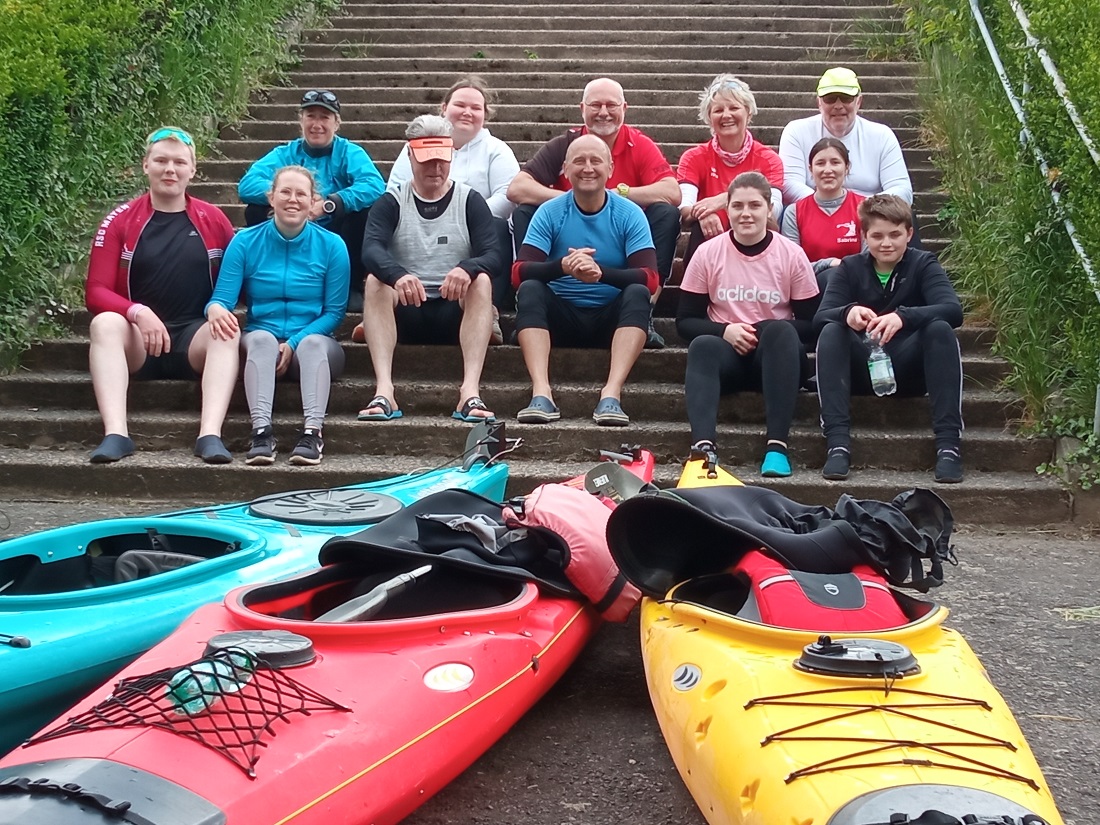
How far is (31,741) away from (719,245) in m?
4.17

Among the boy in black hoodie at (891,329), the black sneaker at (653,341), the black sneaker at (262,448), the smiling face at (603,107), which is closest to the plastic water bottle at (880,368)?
the boy in black hoodie at (891,329)

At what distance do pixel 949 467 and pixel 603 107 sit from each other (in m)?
2.70

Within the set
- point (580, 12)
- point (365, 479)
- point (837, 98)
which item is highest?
point (580, 12)

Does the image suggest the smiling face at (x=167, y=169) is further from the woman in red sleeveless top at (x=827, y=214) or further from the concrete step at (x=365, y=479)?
the woman in red sleeveless top at (x=827, y=214)

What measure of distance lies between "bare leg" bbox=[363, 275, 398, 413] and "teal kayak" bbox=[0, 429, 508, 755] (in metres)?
1.45

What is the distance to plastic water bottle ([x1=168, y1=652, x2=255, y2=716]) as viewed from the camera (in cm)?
236

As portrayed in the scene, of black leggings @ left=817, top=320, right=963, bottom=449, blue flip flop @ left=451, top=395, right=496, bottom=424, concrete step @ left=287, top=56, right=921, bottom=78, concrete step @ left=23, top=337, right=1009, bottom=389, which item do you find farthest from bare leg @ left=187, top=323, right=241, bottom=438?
concrete step @ left=287, top=56, right=921, bottom=78

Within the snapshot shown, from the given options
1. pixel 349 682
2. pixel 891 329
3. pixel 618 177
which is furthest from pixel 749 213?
pixel 349 682

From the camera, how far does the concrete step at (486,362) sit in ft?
20.2

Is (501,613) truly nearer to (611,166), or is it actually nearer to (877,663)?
(877,663)

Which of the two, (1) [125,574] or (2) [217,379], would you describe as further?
(2) [217,379]

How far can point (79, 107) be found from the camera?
23.6 feet

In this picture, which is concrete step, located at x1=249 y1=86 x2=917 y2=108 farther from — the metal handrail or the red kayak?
the red kayak

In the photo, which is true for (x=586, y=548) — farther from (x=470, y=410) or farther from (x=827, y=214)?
(x=827, y=214)
